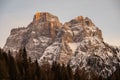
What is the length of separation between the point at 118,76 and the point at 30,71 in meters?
68.4

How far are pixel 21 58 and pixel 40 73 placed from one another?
957cm

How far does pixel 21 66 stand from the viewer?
136 metres

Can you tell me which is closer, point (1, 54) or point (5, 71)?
point (5, 71)

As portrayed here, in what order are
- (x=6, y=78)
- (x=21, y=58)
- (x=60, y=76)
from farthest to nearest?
(x=60, y=76) → (x=21, y=58) → (x=6, y=78)

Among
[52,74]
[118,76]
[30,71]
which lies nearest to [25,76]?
[30,71]

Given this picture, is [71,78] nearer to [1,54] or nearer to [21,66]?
[21,66]

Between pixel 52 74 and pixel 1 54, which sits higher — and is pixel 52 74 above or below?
below

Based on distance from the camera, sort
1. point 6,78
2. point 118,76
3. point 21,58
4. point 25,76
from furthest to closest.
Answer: point 118,76, point 21,58, point 25,76, point 6,78

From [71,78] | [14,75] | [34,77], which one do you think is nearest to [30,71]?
[34,77]

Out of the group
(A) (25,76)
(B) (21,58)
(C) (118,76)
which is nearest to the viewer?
(A) (25,76)

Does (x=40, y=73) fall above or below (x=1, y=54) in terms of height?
below

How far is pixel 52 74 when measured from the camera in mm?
148125

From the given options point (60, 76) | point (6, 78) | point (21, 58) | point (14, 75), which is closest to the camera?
point (6, 78)

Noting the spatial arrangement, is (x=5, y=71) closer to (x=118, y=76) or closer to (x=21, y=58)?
(x=21, y=58)
